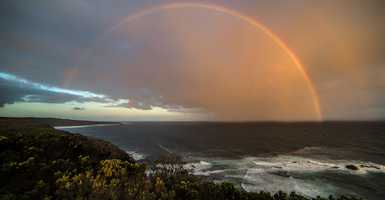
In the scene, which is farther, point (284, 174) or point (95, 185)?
point (284, 174)

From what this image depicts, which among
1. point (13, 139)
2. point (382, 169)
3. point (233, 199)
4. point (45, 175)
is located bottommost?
point (382, 169)

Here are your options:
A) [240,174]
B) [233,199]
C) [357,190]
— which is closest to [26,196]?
[233,199]

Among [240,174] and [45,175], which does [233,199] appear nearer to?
[45,175]

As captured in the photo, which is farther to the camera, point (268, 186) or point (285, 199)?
point (268, 186)

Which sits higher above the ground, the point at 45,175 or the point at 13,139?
the point at 13,139

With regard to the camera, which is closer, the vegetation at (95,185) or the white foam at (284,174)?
the vegetation at (95,185)

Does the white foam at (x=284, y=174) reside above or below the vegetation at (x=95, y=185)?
below

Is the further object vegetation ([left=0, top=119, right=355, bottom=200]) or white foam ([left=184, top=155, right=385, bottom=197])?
white foam ([left=184, top=155, right=385, bottom=197])

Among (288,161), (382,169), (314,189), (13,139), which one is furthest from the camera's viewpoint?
(288,161)

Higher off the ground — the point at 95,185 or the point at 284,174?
the point at 95,185

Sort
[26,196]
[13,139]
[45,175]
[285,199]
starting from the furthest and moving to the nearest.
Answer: [13,139]
[45,175]
[285,199]
[26,196]

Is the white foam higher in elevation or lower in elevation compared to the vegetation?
lower
